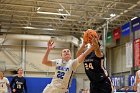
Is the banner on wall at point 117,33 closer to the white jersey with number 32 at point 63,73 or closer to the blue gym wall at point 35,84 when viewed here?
the blue gym wall at point 35,84

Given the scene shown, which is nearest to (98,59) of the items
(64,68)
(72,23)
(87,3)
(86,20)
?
(64,68)

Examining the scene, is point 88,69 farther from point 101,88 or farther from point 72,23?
point 72,23

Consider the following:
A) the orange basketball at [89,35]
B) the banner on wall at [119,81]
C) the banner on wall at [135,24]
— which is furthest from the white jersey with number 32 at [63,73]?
the banner on wall at [119,81]

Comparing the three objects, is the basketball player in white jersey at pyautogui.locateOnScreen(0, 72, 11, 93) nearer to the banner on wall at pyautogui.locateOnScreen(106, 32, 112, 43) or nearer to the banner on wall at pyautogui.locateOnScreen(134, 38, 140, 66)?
the banner on wall at pyautogui.locateOnScreen(134, 38, 140, 66)

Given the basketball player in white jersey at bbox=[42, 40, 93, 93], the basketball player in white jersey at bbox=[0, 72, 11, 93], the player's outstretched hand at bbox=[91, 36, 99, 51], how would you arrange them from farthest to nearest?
1. the basketball player in white jersey at bbox=[0, 72, 11, 93]
2. the basketball player in white jersey at bbox=[42, 40, 93, 93]
3. the player's outstretched hand at bbox=[91, 36, 99, 51]

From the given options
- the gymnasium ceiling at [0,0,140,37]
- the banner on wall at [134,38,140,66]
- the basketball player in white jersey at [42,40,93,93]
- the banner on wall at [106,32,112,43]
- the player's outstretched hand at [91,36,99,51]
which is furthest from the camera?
the banner on wall at [106,32,112,43]

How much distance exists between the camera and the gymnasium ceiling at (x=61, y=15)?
1534 centimetres

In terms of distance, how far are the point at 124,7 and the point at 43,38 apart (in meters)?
6.55

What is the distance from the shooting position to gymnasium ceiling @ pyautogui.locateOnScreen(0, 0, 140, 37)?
50.3 ft

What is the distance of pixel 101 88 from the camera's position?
3826 mm

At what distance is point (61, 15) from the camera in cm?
1708

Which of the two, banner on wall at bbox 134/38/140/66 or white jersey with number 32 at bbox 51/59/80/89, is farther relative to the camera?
banner on wall at bbox 134/38/140/66

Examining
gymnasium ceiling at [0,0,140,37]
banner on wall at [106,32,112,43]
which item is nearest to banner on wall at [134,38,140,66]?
gymnasium ceiling at [0,0,140,37]

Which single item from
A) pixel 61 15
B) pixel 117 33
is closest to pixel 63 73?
pixel 61 15
